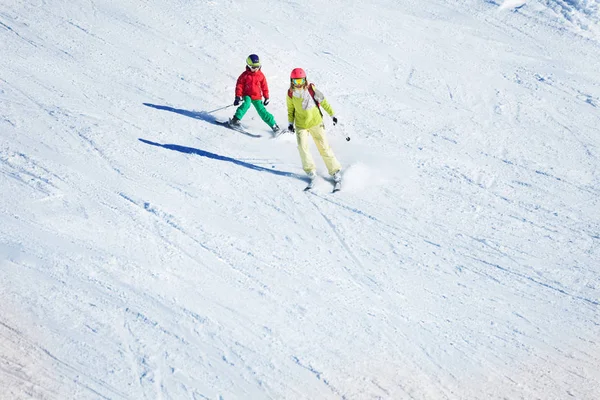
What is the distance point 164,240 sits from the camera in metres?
7.62

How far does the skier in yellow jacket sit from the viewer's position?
8.14 meters

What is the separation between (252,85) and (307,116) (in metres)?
1.59

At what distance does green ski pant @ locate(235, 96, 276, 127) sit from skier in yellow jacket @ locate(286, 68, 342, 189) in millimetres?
1126

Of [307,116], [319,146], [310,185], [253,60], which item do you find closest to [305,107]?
[307,116]

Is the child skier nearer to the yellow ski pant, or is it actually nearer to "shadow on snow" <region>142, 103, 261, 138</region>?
"shadow on snow" <region>142, 103, 261, 138</region>

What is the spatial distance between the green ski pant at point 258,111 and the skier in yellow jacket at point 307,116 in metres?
1.13

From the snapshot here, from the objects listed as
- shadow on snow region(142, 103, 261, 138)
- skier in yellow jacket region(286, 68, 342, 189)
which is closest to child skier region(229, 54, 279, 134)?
shadow on snow region(142, 103, 261, 138)

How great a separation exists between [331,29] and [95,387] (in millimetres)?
9291

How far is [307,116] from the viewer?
828 centimetres

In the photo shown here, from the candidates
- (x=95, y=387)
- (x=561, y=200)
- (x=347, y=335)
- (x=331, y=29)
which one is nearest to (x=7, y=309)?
(x=95, y=387)

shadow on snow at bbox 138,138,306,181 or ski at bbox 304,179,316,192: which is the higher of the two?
ski at bbox 304,179,316,192

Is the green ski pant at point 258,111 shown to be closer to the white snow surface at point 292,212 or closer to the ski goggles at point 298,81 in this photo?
the white snow surface at point 292,212

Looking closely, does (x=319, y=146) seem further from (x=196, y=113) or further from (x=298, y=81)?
(x=196, y=113)

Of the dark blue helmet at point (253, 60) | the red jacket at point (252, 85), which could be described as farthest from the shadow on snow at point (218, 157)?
the dark blue helmet at point (253, 60)
